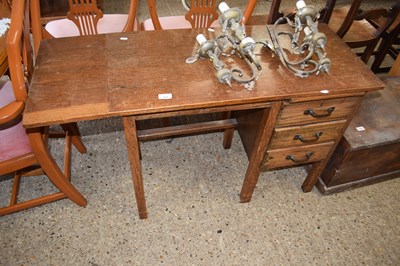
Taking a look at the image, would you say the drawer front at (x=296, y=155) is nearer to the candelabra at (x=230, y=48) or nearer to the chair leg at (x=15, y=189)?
the candelabra at (x=230, y=48)

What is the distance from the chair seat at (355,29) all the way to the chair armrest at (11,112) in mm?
2057

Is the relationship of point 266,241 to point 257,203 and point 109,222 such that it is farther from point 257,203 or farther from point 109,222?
point 109,222

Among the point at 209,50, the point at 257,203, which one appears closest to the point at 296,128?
the point at 209,50

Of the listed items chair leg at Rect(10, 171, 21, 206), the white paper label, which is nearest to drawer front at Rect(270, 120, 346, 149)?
the white paper label

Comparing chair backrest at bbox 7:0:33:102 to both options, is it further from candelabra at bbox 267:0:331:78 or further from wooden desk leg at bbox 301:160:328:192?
wooden desk leg at bbox 301:160:328:192

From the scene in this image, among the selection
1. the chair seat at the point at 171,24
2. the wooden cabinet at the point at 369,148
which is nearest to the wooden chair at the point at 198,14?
the chair seat at the point at 171,24

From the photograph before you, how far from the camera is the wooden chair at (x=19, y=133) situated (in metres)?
0.99

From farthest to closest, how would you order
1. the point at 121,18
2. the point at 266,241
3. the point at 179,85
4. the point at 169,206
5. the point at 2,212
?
the point at 121,18 < the point at 169,206 < the point at 266,241 < the point at 2,212 < the point at 179,85

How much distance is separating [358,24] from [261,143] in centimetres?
166

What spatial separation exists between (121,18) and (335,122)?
1.41m

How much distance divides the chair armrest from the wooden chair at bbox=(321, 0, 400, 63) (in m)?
1.82

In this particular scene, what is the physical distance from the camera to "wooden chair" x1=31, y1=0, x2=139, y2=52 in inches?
60.3

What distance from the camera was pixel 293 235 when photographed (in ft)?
4.99

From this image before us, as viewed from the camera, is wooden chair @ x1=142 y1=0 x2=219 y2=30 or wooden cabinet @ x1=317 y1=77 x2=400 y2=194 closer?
wooden cabinet @ x1=317 y1=77 x2=400 y2=194
